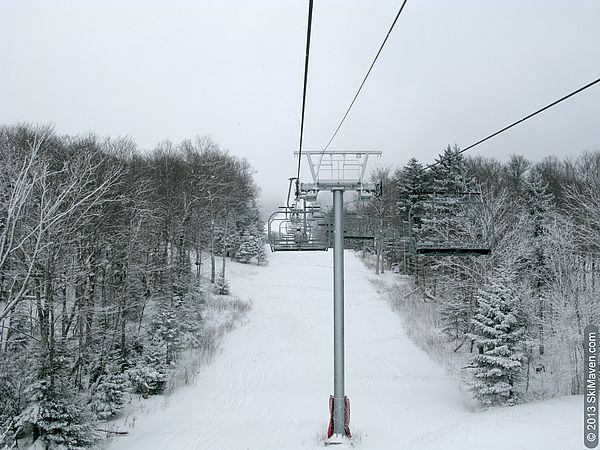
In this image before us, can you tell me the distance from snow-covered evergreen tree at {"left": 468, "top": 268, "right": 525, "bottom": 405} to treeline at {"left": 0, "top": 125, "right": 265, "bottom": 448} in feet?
36.9

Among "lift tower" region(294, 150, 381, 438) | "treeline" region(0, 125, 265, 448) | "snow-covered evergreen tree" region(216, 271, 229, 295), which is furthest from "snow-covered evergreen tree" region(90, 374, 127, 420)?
"snow-covered evergreen tree" region(216, 271, 229, 295)

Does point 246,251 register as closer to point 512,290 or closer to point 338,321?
point 512,290

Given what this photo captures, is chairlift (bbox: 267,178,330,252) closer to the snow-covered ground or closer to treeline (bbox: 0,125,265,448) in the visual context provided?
treeline (bbox: 0,125,265,448)

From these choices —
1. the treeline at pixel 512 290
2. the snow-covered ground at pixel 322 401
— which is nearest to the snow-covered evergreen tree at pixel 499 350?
the treeline at pixel 512 290

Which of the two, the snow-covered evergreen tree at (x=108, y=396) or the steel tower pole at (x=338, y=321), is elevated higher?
the steel tower pole at (x=338, y=321)

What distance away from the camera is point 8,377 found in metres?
12.2

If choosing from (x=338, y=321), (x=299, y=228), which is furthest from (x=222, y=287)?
(x=338, y=321)

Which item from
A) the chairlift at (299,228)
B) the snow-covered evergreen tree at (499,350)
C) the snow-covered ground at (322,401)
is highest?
the chairlift at (299,228)

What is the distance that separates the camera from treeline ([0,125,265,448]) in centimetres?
1140

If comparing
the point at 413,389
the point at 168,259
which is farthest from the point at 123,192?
the point at 413,389

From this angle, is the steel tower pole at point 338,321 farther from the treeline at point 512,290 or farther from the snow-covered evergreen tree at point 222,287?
the snow-covered evergreen tree at point 222,287

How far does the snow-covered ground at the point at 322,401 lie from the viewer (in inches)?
417

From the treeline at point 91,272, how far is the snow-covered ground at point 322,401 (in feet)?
6.69

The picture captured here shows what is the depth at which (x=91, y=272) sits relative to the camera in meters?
15.5
